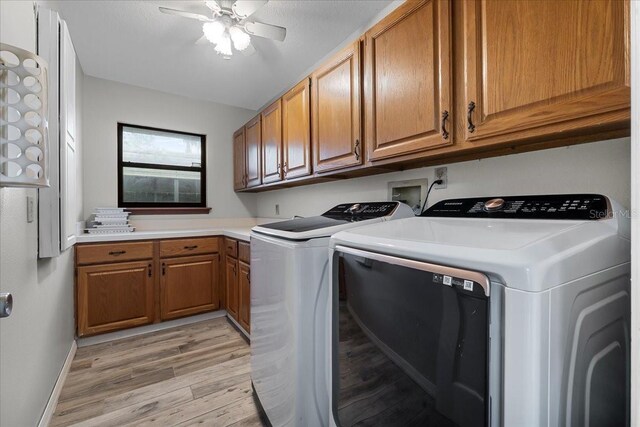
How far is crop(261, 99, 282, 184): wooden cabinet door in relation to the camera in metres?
2.43

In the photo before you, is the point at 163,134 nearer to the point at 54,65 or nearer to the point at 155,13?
the point at 155,13

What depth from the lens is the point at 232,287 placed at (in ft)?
8.66

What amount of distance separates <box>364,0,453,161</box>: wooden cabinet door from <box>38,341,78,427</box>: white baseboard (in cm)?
212

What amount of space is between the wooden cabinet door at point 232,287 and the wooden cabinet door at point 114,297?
2.12 ft

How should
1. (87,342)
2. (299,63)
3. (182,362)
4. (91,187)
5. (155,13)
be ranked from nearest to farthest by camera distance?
(155,13), (182,362), (87,342), (299,63), (91,187)

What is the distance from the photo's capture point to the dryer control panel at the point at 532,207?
858 millimetres

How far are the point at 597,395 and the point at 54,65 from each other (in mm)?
2330

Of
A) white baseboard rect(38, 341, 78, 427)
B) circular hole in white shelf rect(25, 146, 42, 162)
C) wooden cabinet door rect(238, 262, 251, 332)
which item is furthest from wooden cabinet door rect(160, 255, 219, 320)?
circular hole in white shelf rect(25, 146, 42, 162)

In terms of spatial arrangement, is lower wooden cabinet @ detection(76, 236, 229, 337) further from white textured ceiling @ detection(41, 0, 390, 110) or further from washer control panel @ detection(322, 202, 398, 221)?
white textured ceiling @ detection(41, 0, 390, 110)

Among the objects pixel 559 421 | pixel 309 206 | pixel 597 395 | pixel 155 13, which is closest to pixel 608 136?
pixel 597 395

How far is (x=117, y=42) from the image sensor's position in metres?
2.19

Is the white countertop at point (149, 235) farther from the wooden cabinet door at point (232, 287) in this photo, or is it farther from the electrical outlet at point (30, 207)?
the electrical outlet at point (30, 207)

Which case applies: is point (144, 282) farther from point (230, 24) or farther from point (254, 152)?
point (230, 24)

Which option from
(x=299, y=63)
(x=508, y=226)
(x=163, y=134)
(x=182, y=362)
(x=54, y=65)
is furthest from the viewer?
(x=163, y=134)
